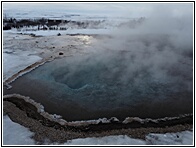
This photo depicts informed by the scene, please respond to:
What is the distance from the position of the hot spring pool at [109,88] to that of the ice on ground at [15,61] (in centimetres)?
65

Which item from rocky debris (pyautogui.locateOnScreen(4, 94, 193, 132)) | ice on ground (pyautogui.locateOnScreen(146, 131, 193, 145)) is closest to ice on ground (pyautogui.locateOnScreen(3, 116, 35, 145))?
rocky debris (pyautogui.locateOnScreen(4, 94, 193, 132))

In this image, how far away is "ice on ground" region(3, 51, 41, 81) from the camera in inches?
337

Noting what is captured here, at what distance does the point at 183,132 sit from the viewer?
5.06 metres

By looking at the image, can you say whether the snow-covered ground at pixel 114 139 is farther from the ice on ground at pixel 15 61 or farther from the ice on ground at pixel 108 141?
the ice on ground at pixel 15 61

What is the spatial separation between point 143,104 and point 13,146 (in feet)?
11.8

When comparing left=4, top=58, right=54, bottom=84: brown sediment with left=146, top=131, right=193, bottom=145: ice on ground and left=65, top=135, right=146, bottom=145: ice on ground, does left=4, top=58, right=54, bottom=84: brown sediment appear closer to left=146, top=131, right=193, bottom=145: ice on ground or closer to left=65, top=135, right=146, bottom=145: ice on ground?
left=65, top=135, right=146, bottom=145: ice on ground

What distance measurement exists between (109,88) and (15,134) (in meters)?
3.33

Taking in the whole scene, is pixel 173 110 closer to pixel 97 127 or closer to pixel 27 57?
pixel 97 127

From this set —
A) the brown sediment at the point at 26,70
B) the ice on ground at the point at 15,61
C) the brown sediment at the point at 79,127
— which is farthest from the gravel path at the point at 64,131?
the ice on ground at the point at 15,61

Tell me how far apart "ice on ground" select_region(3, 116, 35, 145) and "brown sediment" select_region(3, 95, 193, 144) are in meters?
0.13

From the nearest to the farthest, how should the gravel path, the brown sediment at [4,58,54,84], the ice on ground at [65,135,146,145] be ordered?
the ice on ground at [65,135,146,145] → the gravel path → the brown sediment at [4,58,54,84]

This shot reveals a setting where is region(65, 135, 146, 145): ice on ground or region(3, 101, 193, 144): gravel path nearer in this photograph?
region(65, 135, 146, 145): ice on ground

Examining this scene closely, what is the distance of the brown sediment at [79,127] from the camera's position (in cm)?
491

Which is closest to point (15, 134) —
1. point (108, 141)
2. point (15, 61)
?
point (108, 141)
